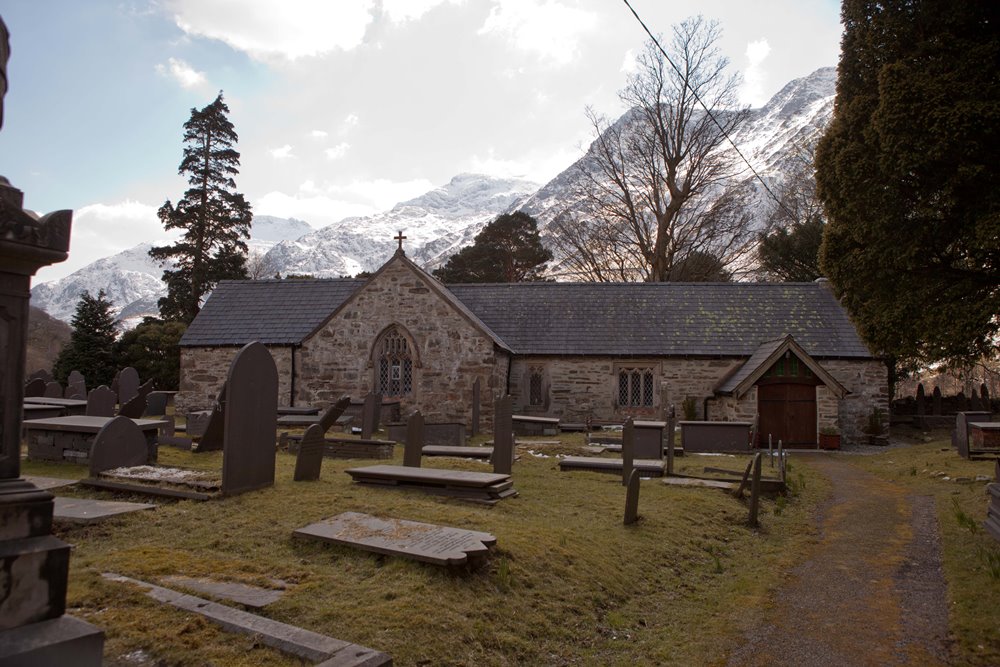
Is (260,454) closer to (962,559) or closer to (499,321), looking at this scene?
(962,559)

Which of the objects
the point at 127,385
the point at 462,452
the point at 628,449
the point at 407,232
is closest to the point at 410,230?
the point at 407,232

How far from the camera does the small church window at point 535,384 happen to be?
25.5 metres

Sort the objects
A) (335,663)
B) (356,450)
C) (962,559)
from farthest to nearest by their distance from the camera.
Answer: (356,450) → (962,559) → (335,663)

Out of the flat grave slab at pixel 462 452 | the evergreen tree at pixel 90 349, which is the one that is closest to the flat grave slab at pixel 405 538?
the flat grave slab at pixel 462 452

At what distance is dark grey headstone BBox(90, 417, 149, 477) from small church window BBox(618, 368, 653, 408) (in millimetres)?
17535

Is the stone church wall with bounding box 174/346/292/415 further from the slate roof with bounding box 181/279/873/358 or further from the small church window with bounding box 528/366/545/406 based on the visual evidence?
the small church window with bounding box 528/366/545/406

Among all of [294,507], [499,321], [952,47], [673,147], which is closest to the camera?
[294,507]

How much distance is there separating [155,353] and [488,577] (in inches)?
1220

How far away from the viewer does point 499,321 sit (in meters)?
27.2

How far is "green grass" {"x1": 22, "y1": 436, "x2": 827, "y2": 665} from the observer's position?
5.08 m

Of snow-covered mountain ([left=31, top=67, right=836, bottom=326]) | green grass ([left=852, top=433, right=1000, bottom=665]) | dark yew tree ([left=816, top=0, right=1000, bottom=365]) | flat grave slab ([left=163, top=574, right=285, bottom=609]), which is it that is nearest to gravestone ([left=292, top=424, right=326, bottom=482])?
flat grave slab ([left=163, top=574, right=285, bottom=609])

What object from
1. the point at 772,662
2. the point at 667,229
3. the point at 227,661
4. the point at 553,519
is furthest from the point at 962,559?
the point at 667,229

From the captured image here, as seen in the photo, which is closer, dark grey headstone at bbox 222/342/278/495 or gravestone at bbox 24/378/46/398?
dark grey headstone at bbox 222/342/278/495

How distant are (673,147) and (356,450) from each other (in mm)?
26168
